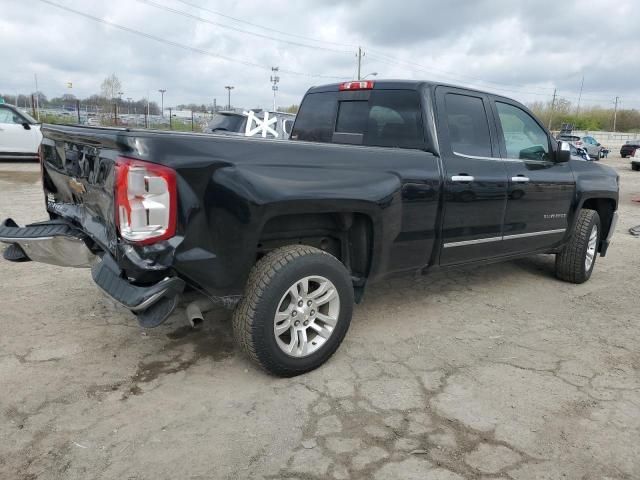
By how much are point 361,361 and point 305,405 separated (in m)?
0.66

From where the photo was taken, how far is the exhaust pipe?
291cm

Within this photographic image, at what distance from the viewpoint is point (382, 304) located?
4.51 meters

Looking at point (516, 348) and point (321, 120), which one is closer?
point (516, 348)

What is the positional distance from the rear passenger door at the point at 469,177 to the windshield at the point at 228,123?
19.8ft

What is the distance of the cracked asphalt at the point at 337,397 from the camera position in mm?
2387

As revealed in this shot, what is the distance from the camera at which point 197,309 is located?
295cm

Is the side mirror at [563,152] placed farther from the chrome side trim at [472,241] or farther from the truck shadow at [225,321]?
the truck shadow at [225,321]

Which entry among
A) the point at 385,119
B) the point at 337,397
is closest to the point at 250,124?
the point at 385,119

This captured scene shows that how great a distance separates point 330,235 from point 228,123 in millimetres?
6919

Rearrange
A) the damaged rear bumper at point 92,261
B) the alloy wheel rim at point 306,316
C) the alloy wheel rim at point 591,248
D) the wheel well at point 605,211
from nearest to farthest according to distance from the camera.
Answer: the damaged rear bumper at point 92,261 < the alloy wheel rim at point 306,316 < the alloy wheel rim at point 591,248 < the wheel well at point 605,211

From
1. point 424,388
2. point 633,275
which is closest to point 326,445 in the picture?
point 424,388

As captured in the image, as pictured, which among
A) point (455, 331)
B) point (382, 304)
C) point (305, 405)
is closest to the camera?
point (305, 405)

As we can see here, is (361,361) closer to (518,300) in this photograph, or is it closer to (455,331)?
(455,331)

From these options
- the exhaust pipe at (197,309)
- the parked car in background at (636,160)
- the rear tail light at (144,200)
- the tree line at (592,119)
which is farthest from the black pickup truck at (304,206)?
the tree line at (592,119)
